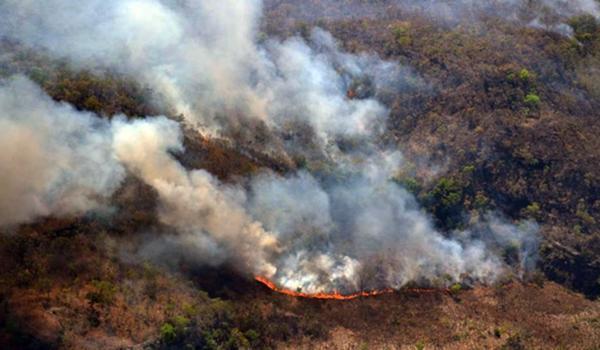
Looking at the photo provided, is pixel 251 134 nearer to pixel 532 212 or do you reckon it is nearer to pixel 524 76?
pixel 532 212

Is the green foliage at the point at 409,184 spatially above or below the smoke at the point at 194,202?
above

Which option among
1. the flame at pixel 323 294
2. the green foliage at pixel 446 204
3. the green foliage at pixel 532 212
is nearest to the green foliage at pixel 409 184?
the green foliage at pixel 446 204

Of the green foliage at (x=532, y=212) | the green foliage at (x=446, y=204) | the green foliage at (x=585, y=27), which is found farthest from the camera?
the green foliage at (x=585, y=27)

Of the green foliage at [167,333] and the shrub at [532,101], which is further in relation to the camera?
the shrub at [532,101]

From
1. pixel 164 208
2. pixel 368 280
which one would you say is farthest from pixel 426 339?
pixel 164 208

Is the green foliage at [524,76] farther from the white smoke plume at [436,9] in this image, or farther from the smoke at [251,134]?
the white smoke plume at [436,9]

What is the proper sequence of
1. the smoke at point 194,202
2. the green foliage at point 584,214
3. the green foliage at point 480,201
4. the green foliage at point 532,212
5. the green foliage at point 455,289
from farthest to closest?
1. the green foliage at point 532,212
2. the green foliage at point 584,214
3. the green foliage at point 480,201
4. the green foliage at point 455,289
5. the smoke at point 194,202

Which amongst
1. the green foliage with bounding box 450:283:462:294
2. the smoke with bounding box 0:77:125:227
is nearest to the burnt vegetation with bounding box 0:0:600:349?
the green foliage with bounding box 450:283:462:294
